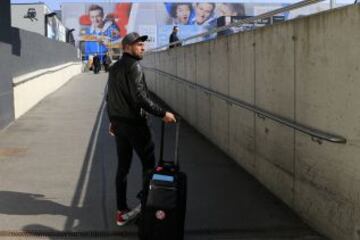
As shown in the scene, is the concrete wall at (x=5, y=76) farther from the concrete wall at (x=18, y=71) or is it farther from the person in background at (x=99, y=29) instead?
the person in background at (x=99, y=29)

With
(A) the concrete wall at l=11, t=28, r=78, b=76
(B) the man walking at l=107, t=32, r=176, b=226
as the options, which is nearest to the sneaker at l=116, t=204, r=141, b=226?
(B) the man walking at l=107, t=32, r=176, b=226

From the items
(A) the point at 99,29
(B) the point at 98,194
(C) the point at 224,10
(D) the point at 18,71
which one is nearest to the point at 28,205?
(B) the point at 98,194

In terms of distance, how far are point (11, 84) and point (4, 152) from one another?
396 centimetres

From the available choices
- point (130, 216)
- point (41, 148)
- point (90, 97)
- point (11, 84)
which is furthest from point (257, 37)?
point (90, 97)

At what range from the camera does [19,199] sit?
722cm

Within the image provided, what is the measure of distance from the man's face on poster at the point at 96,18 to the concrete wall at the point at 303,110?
79078 millimetres

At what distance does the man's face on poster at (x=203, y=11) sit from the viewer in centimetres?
9154

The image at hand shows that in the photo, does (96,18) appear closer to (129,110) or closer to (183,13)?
(183,13)

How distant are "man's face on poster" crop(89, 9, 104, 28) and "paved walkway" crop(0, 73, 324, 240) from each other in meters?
76.7

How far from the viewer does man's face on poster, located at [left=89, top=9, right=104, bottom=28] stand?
8762 cm

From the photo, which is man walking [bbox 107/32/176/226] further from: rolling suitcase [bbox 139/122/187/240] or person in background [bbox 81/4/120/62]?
person in background [bbox 81/4/120/62]

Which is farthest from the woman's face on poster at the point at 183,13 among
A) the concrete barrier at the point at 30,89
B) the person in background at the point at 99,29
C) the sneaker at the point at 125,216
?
the sneaker at the point at 125,216

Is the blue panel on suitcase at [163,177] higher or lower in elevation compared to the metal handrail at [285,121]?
lower

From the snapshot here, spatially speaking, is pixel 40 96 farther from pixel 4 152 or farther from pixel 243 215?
pixel 243 215
